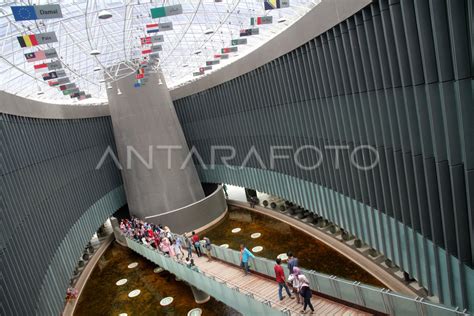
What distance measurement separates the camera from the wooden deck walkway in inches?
377

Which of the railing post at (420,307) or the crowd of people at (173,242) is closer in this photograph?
the railing post at (420,307)

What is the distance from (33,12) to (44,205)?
8.52 meters

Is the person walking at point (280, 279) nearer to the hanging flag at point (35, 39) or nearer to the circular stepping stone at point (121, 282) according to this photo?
the hanging flag at point (35, 39)

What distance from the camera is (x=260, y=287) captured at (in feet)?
39.0

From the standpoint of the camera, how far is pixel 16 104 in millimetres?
14648

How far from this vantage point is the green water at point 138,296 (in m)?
16.0

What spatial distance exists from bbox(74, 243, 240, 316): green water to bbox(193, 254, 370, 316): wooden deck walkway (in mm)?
1957

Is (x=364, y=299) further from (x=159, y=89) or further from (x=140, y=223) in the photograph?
(x=159, y=89)

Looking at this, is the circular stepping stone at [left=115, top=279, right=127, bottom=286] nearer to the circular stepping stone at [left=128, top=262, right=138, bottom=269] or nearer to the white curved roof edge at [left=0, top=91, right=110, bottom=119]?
the circular stepping stone at [left=128, top=262, right=138, bottom=269]

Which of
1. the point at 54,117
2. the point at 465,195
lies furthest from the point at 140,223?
the point at 465,195

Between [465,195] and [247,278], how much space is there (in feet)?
23.5

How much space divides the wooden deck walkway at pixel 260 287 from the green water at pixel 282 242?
419 centimetres

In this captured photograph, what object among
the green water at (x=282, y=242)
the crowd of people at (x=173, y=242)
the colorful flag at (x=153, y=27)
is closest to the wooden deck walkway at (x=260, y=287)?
the crowd of people at (x=173, y=242)

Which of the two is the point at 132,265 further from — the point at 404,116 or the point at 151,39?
the point at 404,116
